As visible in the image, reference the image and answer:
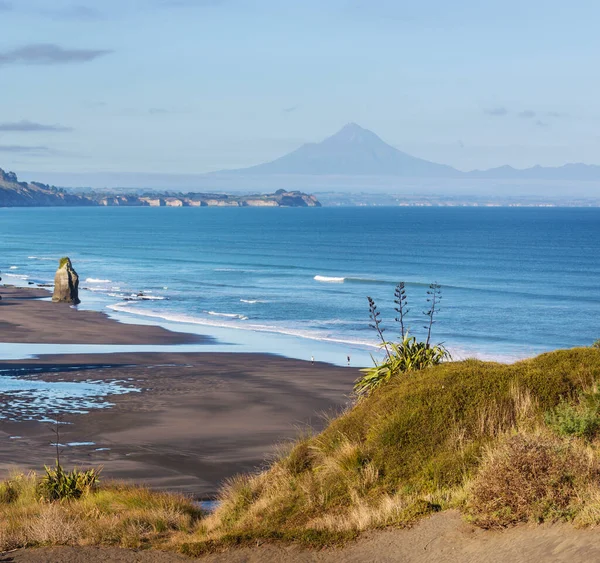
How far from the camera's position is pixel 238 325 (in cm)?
5462

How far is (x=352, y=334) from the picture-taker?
50906 mm

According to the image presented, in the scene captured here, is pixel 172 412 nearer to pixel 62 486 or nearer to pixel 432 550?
pixel 62 486

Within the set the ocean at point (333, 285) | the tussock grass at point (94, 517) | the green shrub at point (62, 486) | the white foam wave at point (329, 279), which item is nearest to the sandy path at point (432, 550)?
the tussock grass at point (94, 517)

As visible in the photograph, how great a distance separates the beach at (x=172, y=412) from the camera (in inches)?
864

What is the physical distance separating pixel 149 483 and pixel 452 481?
29.8ft

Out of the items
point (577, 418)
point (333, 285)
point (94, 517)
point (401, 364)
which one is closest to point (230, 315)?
point (333, 285)

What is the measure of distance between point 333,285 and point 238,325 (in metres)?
23.3

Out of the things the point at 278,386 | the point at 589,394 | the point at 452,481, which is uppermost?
the point at 589,394

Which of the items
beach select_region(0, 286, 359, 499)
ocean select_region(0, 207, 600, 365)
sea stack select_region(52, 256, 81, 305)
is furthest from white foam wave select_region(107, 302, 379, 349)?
beach select_region(0, 286, 359, 499)

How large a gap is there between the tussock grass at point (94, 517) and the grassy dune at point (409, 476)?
27mm

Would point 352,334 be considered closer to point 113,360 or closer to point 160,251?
point 113,360

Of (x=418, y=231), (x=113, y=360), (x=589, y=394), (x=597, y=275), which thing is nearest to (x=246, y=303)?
(x=113, y=360)

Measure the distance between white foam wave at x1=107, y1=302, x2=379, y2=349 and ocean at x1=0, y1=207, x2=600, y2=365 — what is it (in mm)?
67

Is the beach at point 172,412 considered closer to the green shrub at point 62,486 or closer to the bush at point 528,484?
the green shrub at point 62,486
